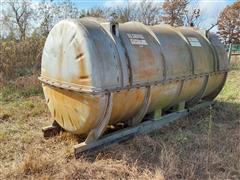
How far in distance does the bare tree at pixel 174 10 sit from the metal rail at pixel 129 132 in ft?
63.3

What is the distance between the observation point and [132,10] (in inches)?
798

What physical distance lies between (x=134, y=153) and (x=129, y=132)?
0.47 m

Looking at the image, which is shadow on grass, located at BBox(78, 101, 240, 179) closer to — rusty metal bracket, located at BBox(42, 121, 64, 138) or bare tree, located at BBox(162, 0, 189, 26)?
rusty metal bracket, located at BBox(42, 121, 64, 138)

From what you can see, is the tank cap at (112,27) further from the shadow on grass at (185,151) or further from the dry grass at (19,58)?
the dry grass at (19,58)

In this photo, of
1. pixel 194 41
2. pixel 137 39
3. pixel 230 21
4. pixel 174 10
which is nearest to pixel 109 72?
pixel 137 39

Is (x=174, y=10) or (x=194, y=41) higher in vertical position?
(x=174, y=10)

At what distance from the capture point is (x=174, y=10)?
26.2 metres

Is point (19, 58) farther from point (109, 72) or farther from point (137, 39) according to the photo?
point (109, 72)

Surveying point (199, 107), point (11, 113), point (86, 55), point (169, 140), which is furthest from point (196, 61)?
point (11, 113)

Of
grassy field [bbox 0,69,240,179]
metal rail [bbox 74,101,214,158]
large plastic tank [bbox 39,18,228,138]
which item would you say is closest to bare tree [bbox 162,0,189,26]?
metal rail [bbox 74,101,214,158]

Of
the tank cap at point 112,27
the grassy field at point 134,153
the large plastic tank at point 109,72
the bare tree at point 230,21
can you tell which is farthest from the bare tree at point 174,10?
the tank cap at point 112,27

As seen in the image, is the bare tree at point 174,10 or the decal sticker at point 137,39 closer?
the decal sticker at point 137,39

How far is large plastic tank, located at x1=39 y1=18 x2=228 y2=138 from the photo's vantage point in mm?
3736

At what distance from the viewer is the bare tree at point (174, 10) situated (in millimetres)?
24309
